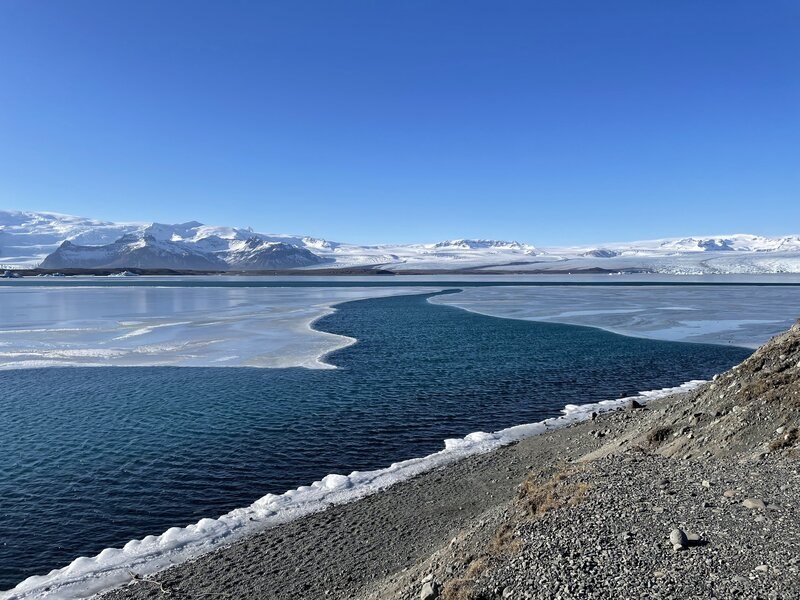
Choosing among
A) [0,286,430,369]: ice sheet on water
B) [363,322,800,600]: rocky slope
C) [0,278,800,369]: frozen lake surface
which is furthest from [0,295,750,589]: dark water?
[363,322,800,600]: rocky slope

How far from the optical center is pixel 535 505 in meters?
6.81

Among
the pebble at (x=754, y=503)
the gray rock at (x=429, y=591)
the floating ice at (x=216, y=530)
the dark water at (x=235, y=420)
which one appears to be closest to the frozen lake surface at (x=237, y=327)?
the dark water at (x=235, y=420)

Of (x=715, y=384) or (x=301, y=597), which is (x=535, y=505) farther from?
(x=715, y=384)

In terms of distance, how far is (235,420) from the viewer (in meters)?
13.4

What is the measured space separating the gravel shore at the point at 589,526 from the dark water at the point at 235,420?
6.13ft

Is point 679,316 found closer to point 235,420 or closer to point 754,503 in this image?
point 235,420

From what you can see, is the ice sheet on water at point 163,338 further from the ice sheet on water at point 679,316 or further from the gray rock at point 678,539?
the gray rock at point 678,539

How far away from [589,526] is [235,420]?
942 cm

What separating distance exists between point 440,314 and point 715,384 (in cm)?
3114

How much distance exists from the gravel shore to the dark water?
6.13 feet

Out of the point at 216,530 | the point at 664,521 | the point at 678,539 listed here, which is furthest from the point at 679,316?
the point at 216,530

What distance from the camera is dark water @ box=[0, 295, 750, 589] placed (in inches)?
350

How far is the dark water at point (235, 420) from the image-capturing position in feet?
29.1

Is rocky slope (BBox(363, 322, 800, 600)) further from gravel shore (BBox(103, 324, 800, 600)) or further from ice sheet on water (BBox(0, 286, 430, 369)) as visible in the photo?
ice sheet on water (BBox(0, 286, 430, 369))
